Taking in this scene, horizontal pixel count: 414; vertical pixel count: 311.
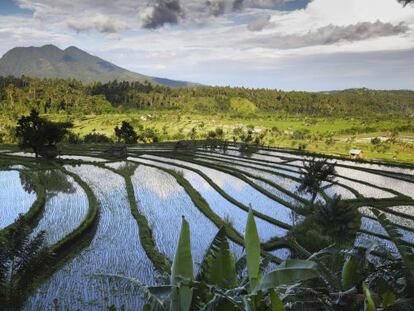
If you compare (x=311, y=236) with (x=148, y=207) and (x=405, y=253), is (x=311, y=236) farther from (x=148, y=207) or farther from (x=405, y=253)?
(x=405, y=253)

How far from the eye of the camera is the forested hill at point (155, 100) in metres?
95.6

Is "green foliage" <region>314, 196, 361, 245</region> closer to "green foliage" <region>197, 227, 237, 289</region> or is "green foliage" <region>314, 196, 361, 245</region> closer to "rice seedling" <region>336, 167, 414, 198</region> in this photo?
"green foliage" <region>197, 227, 237, 289</region>

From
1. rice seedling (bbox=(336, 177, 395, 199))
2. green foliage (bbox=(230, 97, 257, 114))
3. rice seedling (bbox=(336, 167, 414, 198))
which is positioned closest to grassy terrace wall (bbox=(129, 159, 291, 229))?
rice seedling (bbox=(336, 177, 395, 199))

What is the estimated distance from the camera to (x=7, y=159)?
125 ft

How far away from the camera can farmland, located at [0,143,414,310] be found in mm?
13633

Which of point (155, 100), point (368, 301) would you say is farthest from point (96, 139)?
point (155, 100)

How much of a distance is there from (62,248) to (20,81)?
113089 mm

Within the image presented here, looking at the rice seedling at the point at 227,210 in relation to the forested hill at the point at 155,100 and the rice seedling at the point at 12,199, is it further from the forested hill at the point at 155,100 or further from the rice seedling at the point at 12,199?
the forested hill at the point at 155,100

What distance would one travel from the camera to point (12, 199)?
23.8m

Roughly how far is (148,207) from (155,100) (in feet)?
364

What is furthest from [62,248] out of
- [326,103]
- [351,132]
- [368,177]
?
[326,103]

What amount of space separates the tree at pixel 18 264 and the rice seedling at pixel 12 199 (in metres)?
8.72

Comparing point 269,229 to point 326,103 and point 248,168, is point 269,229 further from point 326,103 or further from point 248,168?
point 326,103

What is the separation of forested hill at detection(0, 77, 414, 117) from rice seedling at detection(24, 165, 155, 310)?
72652 mm
